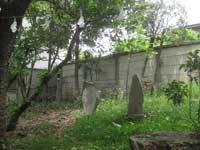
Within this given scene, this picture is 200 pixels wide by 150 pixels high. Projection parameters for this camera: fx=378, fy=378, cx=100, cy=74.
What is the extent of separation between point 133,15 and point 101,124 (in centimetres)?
490

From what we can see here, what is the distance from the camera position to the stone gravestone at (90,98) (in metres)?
10.7

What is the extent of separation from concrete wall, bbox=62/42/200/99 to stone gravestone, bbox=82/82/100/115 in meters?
3.32

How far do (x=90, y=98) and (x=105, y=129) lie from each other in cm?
278

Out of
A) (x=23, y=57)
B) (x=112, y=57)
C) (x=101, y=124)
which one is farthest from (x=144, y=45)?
(x=101, y=124)

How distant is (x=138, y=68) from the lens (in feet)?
48.9

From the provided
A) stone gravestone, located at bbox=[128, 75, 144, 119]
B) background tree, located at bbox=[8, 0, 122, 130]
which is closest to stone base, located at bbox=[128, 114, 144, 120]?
stone gravestone, located at bbox=[128, 75, 144, 119]

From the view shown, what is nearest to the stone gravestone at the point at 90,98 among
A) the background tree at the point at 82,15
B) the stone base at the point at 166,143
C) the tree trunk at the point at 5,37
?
the background tree at the point at 82,15

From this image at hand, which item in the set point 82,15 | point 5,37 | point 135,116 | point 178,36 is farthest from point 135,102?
point 178,36

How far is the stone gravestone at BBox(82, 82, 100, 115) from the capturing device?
35.0 ft

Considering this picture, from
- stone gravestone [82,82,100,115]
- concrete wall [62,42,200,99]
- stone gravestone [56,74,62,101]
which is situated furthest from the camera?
stone gravestone [56,74,62,101]

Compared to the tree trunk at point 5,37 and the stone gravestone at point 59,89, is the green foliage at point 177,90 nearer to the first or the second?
the tree trunk at point 5,37

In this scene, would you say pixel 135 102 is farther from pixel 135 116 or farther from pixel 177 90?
pixel 177 90

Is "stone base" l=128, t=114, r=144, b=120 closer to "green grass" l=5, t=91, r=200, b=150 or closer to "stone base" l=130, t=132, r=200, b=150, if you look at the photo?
"green grass" l=5, t=91, r=200, b=150

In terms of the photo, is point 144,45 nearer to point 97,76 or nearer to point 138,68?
point 138,68
